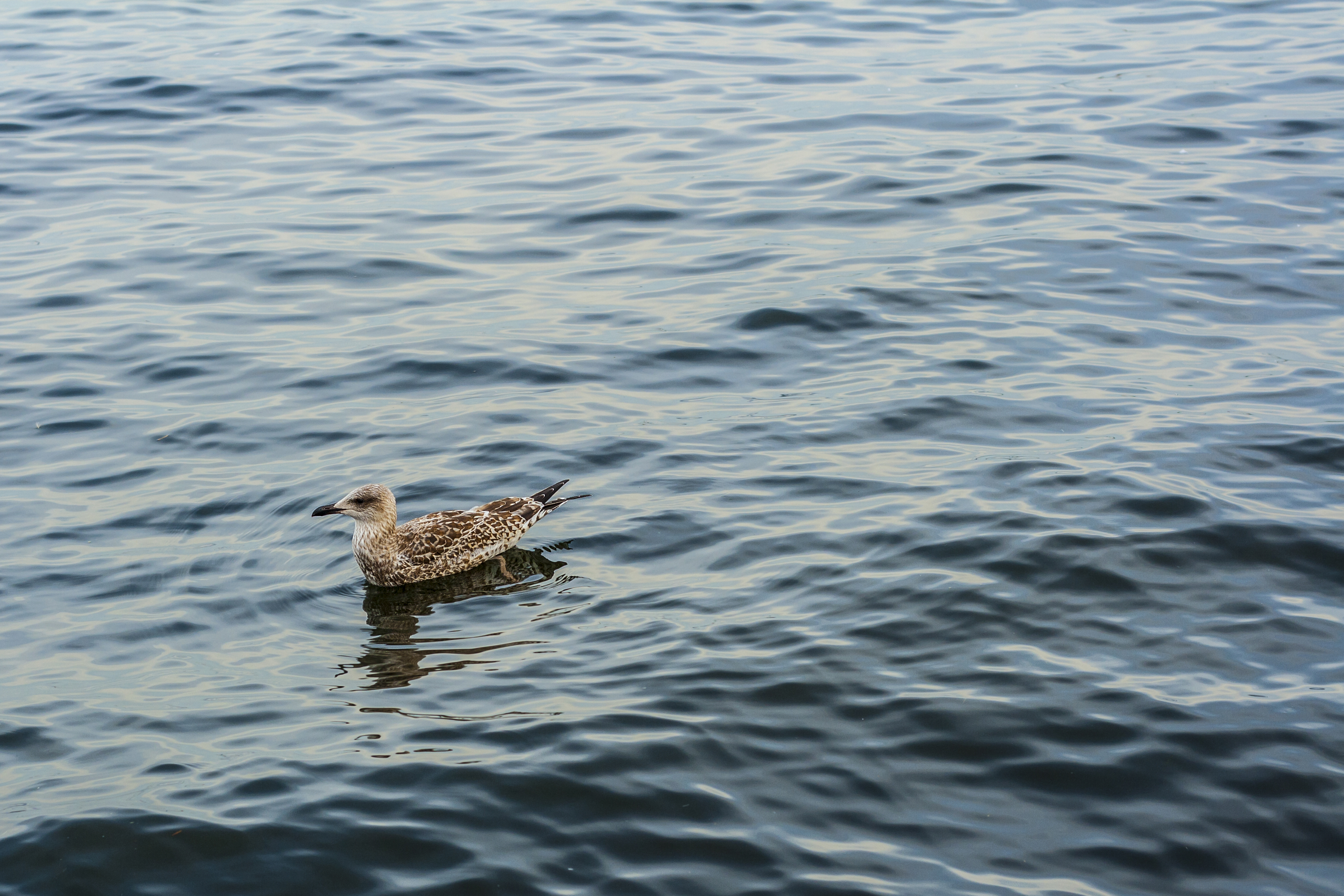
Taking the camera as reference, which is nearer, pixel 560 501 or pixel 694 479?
pixel 560 501

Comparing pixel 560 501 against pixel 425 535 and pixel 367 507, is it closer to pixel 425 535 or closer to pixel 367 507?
pixel 425 535

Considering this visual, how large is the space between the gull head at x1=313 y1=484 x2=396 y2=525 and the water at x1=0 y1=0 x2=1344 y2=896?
1.88 ft

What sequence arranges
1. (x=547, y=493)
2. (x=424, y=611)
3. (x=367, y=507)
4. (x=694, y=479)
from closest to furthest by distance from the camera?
(x=424, y=611) → (x=367, y=507) → (x=547, y=493) → (x=694, y=479)

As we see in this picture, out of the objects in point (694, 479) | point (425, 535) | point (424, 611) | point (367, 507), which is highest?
point (367, 507)

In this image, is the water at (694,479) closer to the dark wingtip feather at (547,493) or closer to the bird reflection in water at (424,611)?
the bird reflection in water at (424,611)

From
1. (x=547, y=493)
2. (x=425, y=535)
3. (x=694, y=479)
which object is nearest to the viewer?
(x=425, y=535)

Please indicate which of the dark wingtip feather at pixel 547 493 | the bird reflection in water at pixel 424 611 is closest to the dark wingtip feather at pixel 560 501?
the dark wingtip feather at pixel 547 493

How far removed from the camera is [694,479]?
1080 cm

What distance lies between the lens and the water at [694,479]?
22.8 ft

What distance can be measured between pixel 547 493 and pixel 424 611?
140 cm

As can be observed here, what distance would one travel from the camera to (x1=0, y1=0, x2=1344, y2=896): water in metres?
6.96

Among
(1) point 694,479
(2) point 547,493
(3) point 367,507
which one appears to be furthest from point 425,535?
(1) point 694,479

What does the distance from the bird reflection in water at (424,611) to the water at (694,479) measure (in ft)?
0.21

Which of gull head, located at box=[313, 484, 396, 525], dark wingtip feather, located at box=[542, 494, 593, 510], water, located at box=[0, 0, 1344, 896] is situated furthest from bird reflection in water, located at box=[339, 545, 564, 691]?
gull head, located at box=[313, 484, 396, 525]
